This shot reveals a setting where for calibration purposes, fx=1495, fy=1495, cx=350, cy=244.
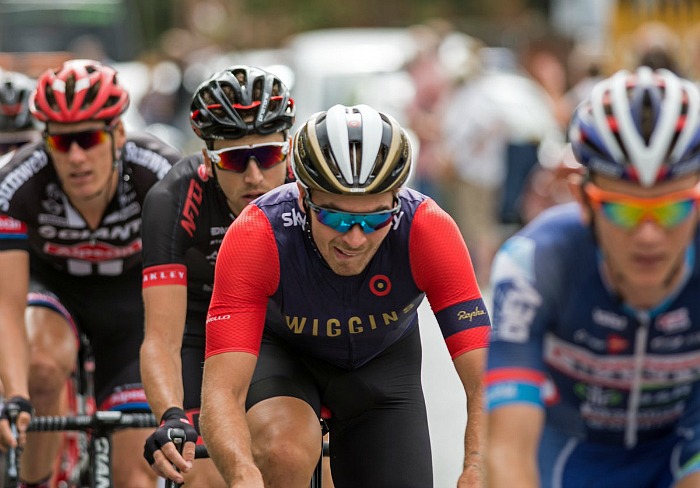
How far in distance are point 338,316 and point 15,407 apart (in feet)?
5.95

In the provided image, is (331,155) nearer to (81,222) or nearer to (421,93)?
(81,222)

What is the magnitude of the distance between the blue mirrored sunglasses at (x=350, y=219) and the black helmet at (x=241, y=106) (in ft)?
3.74

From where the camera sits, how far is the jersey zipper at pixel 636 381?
4.31m

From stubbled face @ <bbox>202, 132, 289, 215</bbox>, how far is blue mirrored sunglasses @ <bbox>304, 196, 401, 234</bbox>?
1.04 metres

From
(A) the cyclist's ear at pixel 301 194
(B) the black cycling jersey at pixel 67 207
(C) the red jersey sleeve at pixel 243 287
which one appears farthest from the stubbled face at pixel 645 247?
(B) the black cycling jersey at pixel 67 207

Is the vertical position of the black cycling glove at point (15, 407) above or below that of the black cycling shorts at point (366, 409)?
below

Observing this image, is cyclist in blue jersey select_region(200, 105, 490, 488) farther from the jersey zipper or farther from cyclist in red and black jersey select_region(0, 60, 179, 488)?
cyclist in red and black jersey select_region(0, 60, 179, 488)

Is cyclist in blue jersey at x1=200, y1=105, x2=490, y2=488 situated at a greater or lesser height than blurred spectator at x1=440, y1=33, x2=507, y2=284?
greater

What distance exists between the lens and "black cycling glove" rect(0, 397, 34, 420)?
656cm

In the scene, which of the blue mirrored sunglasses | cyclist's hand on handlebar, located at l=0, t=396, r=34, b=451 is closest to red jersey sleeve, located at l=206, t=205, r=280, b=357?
the blue mirrored sunglasses

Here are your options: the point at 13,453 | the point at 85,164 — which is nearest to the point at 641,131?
the point at 13,453

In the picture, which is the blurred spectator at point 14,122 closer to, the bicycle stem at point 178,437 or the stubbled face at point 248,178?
the stubbled face at point 248,178

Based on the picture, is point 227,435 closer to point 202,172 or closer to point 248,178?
point 248,178

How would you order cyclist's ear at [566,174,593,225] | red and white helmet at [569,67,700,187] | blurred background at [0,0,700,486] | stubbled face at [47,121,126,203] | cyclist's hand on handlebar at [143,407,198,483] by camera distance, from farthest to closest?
blurred background at [0,0,700,486] < stubbled face at [47,121,126,203] < cyclist's hand on handlebar at [143,407,198,483] < cyclist's ear at [566,174,593,225] < red and white helmet at [569,67,700,187]
